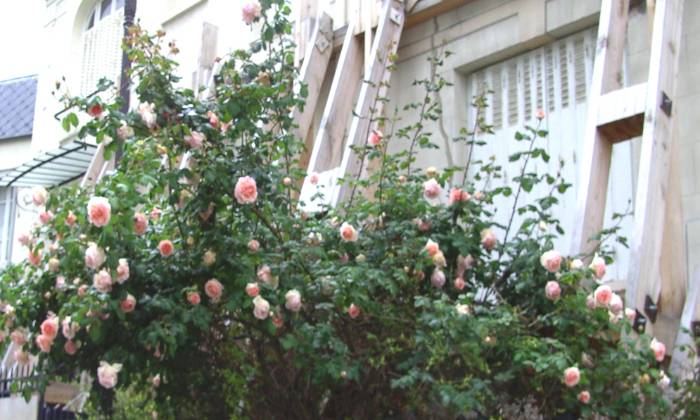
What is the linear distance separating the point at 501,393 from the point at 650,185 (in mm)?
1551

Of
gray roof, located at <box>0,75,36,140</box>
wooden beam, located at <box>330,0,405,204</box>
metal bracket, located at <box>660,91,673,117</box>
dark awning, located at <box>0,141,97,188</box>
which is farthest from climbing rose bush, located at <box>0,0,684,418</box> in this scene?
gray roof, located at <box>0,75,36,140</box>

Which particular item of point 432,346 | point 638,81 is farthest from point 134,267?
point 638,81

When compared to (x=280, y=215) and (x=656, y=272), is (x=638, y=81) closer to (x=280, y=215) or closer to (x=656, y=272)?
(x=656, y=272)

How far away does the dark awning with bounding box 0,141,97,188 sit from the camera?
14148 mm

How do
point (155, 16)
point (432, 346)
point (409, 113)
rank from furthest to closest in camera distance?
A: 1. point (155, 16)
2. point (409, 113)
3. point (432, 346)

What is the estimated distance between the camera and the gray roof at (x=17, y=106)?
1884 centimetres

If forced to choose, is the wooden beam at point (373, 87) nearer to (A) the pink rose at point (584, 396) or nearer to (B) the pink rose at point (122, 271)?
(B) the pink rose at point (122, 271)

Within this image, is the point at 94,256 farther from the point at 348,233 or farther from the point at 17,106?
the point at 17,106

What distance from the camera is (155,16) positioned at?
43.9 ft

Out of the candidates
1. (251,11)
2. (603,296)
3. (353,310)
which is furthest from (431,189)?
(251,11)

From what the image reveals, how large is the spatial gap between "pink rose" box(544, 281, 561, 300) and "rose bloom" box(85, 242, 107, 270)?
235 centimetres

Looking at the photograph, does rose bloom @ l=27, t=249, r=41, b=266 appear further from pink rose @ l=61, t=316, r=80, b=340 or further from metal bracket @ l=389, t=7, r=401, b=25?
metal bracket @ l=389, t=7, r=401, b=25

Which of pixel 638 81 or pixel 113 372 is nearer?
pixel 113 372

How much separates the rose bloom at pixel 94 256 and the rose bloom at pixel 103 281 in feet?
0.22
